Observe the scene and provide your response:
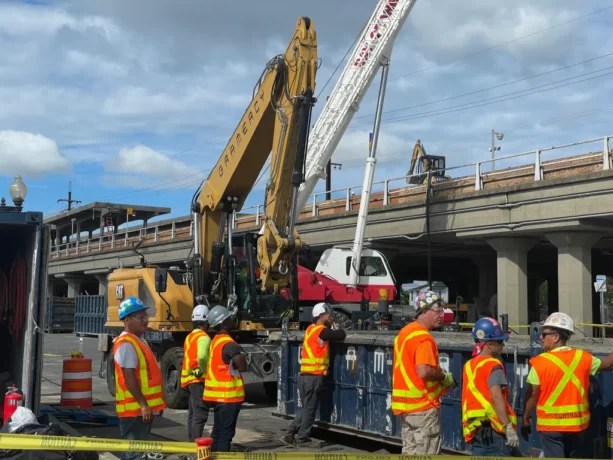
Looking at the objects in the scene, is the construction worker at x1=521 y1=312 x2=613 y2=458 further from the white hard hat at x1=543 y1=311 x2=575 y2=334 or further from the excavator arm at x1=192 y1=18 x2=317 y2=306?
the excavator arm at x1=192 y1=18 x2=317 y2=306

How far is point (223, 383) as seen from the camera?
7.60 m

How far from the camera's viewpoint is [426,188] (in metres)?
25.2

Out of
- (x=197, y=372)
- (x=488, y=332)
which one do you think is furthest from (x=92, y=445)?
(x=197, y=372)

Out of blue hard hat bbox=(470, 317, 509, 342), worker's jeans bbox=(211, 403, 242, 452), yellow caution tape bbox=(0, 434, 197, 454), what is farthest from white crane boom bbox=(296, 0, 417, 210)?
yellow caution tape bbox=(0, 434, 197, 454)

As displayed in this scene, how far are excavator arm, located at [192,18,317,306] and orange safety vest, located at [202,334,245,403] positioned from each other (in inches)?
191

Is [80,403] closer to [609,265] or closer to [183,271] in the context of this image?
[183,271]

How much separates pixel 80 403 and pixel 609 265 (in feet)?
103

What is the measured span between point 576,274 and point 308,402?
14.3 m

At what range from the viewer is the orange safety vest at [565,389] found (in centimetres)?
534

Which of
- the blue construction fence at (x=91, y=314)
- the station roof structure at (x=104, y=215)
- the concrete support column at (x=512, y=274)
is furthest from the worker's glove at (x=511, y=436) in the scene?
the station roof structure at (x=104, y=215)

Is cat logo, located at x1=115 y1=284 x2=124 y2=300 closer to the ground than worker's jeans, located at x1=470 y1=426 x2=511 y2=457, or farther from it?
farther from it

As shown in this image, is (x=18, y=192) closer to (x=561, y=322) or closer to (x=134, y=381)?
(x=134, y=381)

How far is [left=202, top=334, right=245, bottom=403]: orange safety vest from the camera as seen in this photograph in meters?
7.59

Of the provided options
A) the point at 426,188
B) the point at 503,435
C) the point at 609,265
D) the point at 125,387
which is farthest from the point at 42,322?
the point at 609,265
